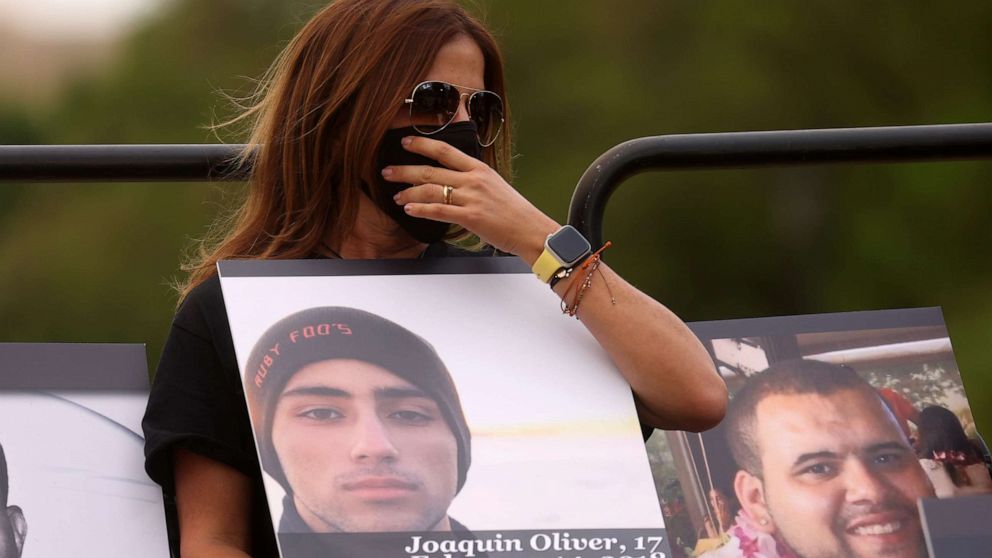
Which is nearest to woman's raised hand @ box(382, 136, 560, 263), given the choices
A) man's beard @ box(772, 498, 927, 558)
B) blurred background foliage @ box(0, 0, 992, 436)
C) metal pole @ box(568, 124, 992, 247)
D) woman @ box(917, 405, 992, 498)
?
metal pole @ box(568, 124, 992, 247)

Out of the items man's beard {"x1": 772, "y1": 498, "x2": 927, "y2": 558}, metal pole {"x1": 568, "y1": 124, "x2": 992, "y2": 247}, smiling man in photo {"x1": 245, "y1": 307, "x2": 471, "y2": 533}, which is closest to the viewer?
smiling man in photo {"x1": 245, "y1": 307, "x2": 471, "y2": 533}

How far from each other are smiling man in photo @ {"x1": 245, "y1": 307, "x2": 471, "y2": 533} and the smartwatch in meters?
0.23

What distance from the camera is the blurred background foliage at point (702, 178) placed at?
69.8 feet

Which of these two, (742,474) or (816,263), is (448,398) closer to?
(742,474)

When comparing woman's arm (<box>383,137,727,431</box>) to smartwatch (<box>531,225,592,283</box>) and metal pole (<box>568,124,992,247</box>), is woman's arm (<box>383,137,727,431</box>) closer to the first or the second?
smartwatch (<box>531,225,592,283</box>)

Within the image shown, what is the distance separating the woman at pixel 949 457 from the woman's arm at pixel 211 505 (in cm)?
120

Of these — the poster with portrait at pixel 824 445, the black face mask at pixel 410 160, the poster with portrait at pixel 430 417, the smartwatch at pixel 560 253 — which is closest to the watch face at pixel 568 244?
the smartwatch at pixel 560 253

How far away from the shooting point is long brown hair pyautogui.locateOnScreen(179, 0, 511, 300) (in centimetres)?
261

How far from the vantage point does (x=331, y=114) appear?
2.64m

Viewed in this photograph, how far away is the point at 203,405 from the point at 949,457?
1.32m

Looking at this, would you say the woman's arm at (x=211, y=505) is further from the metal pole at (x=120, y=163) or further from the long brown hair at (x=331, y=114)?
the metal pole at (x=120, y=163)

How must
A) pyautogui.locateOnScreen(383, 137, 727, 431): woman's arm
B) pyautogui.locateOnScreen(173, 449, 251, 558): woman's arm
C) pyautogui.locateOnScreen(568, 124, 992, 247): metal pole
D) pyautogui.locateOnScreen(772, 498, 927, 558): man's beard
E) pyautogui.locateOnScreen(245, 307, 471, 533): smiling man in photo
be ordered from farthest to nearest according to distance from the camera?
pyautogui.locateOnScreen(568, 124, 992, 247): metal pole < pyautogui.locateOnScreen(772, 498, 927, 558): man's beard < pyautogui.locateOnScreen(383, 137, 727, 431): woman's arm < pyautogui.locateOnScreen(173, 449, 251, 558): woman's arm < pyautogui.locateOnScreen(245, 307, 471, 533): smiling man in photo

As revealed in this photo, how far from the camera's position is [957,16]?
2347 centimetres

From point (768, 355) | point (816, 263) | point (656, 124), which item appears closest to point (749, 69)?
point (656, 124)
